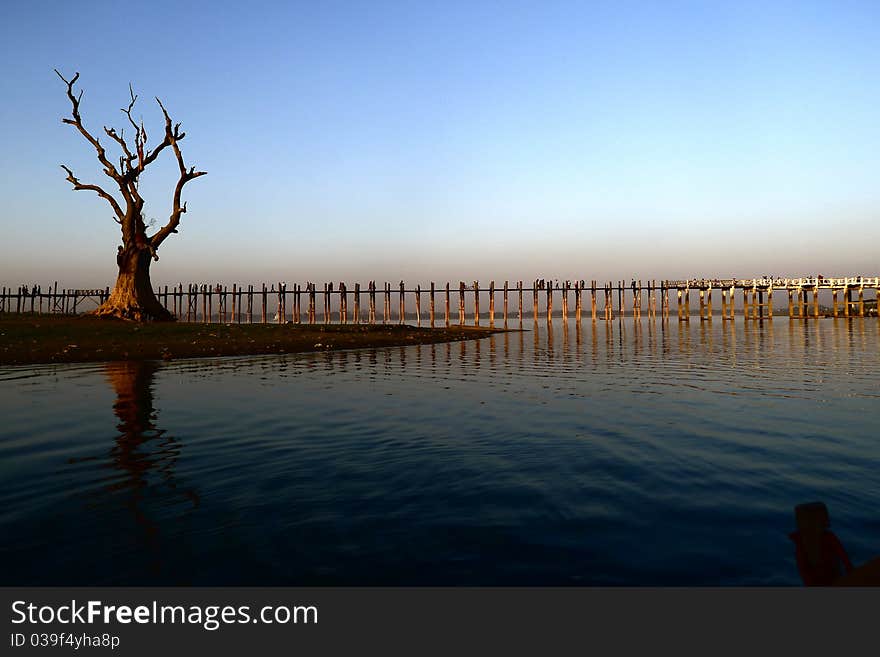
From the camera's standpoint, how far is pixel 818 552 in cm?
378

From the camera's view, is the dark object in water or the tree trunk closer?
the dark object in water

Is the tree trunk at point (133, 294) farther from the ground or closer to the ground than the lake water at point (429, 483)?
farther from the ground

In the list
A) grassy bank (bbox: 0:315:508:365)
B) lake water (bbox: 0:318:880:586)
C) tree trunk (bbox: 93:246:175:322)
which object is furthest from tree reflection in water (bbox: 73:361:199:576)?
tree trunk (bbox: 93:246:175:322)

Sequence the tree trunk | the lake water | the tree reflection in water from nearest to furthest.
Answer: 1. the lake water
2. the tree reflection in water
3. the tree trunk

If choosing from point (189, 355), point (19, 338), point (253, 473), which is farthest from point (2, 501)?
A: point (19, 338)

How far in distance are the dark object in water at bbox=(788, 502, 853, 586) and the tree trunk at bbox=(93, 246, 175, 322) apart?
4497cm

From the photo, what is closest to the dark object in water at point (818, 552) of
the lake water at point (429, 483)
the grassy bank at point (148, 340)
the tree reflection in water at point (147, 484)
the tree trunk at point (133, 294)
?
the lake water at point (429, 483)

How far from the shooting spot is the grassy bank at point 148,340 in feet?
91.3

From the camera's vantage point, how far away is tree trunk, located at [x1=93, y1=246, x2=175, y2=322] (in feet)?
139

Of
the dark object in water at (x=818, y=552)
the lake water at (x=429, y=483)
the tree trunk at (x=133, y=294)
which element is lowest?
the lake water at (x=429, y=483)

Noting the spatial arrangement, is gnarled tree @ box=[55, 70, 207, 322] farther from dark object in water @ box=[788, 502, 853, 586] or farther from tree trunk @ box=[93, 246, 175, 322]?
dark object in water @ box=[788, 502, 853, 586]

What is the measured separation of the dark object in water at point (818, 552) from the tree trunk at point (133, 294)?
45.0 metres

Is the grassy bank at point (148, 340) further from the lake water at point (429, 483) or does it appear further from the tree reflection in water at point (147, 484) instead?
the tree reflection in water at point (147, 484)

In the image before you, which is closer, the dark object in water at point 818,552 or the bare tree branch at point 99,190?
the dark object in water at point 818,552
